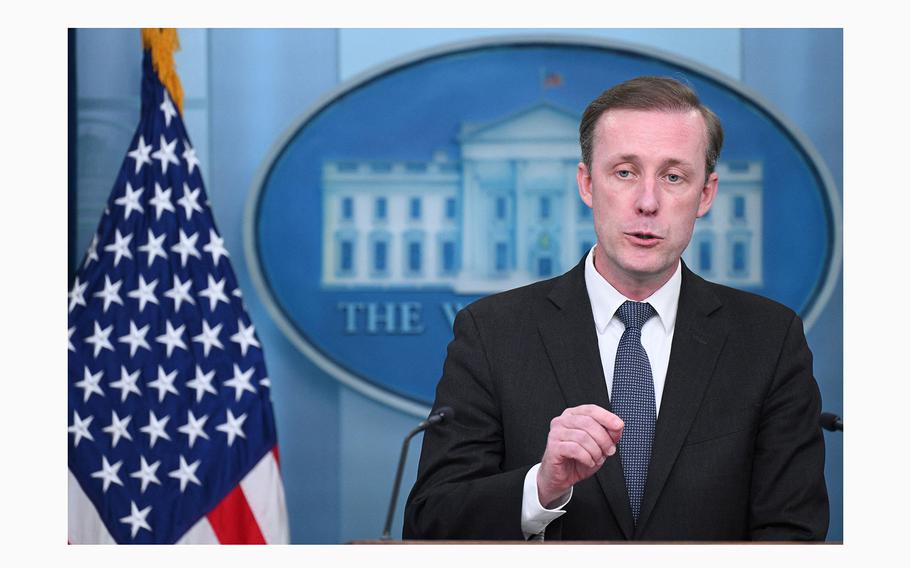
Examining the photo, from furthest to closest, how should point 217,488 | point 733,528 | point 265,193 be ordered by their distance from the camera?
point 265,193 → point 217,488 → point 733,528

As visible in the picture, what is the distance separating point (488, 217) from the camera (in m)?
4.00

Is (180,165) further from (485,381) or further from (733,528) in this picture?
(733,528)

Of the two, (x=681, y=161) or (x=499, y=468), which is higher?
(x=681, y=161)

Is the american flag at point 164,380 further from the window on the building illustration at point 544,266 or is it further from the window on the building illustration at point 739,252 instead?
the window on the building illustration at point 739,252

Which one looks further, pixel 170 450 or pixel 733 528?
pixel 170 450

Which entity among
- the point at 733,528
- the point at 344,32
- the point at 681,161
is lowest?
the point at 733,528

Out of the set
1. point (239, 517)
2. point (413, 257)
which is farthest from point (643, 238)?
point (239, 517)

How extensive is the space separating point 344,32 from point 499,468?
2495 mm

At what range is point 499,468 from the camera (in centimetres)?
201

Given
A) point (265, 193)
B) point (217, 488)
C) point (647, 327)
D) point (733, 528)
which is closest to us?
point (733, 528)

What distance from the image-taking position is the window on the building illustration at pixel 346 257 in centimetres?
403

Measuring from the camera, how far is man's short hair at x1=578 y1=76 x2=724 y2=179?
203 centimetres

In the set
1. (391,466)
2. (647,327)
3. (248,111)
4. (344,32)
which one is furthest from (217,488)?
(647,327)

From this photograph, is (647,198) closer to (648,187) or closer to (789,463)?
(648,187)
